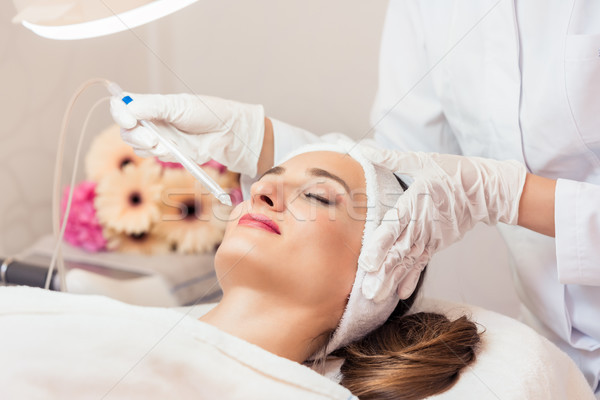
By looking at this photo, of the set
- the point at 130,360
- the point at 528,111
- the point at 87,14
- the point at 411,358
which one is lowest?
the point at 411,358

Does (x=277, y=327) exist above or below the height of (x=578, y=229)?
below

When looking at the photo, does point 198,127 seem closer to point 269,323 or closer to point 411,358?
point 269,323

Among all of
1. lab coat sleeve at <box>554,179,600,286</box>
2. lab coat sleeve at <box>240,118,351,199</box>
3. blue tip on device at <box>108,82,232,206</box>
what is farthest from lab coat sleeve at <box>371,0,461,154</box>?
blue tip on device at <box>108,82,232,206</box>

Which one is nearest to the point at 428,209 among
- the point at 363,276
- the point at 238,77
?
the point at 363,276

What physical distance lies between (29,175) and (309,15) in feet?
3.45

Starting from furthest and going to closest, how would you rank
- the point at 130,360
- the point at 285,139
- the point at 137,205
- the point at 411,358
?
the point at 137,205, the point at 285,139, the point at 411,358, the point at 130,360

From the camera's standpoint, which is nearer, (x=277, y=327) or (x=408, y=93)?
(x=277, y=327)

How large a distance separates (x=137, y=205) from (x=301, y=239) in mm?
898

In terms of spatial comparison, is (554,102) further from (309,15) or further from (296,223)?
(309,15)

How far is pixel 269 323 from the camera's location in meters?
1.04

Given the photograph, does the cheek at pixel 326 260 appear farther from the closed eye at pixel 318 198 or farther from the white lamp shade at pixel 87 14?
the white lamp shade at pixel 87 14

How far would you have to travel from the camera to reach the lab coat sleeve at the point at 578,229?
3.38ft

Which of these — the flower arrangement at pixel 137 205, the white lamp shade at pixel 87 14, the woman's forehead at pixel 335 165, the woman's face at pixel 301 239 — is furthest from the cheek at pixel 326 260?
the flower arrangement at pixel 137 205

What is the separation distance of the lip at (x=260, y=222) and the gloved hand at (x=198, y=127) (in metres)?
0.21
